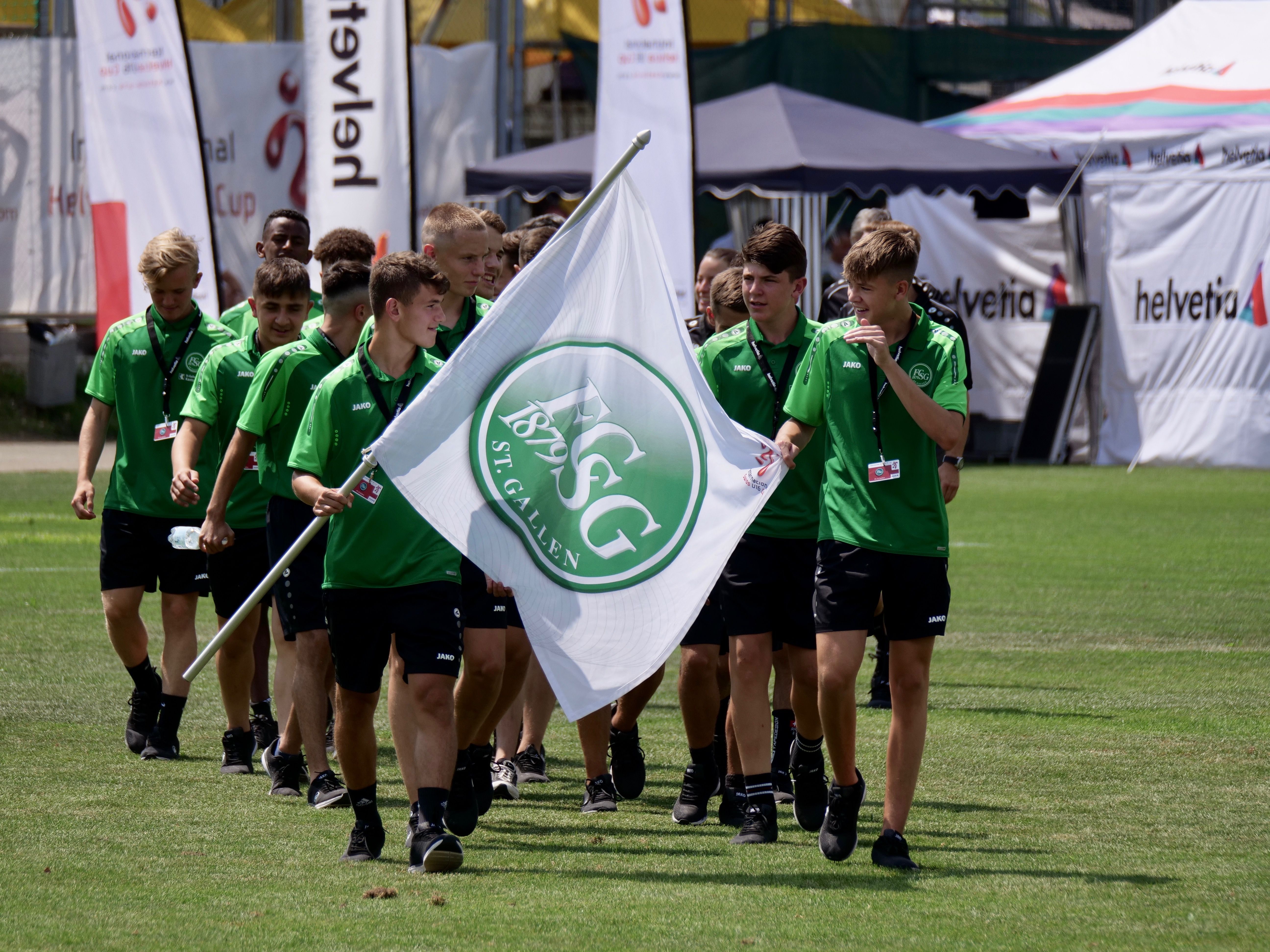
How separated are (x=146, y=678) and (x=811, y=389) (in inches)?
139

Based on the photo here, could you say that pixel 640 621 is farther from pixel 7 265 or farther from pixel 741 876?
pixel 7 265

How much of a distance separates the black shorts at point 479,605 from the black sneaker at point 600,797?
746 mm

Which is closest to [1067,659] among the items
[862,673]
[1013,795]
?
[862,673]

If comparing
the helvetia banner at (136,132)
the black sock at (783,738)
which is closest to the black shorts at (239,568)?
the black sock at (783,738)

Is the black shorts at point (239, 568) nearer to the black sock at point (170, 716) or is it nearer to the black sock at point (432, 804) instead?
the black sock at point (170, 716)

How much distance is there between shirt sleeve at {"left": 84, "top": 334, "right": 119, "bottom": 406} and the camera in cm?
780

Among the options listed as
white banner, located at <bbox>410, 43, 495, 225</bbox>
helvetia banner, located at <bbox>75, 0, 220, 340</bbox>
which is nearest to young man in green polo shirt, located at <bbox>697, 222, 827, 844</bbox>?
helvetia banner, located at <bbox>75, 0, 220, 340</bbox>

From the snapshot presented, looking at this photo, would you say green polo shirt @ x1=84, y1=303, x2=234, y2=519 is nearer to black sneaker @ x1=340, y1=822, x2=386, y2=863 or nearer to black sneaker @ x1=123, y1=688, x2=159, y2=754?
black sneaker @ x1=123, y1=688, x2=159, y2=754

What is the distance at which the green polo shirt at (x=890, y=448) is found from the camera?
561 cm

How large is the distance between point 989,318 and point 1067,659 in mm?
14183

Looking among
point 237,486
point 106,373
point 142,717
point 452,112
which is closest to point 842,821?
point 237,486

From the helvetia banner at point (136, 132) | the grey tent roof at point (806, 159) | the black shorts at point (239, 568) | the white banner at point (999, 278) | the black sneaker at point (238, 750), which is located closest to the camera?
the black sneaker at point (238, 750)

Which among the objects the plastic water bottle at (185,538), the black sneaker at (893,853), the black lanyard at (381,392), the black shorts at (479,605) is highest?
the black lanyard at (381,392)

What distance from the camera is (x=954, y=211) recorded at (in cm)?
2350
